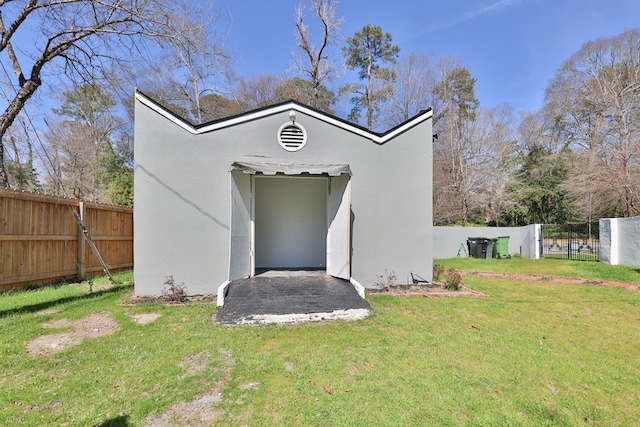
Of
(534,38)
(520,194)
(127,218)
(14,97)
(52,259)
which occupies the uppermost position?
(534,38)

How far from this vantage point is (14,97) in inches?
371

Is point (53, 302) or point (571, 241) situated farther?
point (571, 241)

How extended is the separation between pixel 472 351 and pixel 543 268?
1003cm

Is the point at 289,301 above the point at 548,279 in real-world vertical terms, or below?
above

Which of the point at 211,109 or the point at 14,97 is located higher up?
the point at 211,109

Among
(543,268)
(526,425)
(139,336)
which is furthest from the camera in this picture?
(543,268)

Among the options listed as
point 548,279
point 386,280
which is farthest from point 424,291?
point 548,279

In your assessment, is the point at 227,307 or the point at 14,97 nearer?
the point at 227,307

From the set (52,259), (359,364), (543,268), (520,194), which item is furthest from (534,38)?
(52,259)

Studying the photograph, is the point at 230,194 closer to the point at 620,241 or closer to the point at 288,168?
the point at 288,168

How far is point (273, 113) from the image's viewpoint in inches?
297

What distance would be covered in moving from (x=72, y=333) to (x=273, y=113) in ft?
19.0

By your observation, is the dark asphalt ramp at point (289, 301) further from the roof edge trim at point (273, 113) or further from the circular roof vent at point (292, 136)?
the roof edge trim at point (273, 113)

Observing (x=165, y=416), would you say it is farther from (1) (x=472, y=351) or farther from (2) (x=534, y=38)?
(2) (x=534, y=38)
